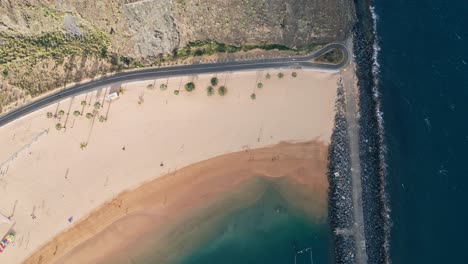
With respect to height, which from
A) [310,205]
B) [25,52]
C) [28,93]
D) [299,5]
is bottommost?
[310,205]

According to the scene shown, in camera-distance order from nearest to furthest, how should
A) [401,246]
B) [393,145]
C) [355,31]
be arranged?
Result: [401,246], [393,145], [355,31]


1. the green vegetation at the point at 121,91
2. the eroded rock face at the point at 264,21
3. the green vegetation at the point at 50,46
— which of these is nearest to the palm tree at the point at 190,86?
the eroded rock face at the point at 264,21

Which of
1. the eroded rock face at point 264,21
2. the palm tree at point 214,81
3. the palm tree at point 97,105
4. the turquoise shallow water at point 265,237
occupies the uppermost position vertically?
the eroded rock face at point 264,21

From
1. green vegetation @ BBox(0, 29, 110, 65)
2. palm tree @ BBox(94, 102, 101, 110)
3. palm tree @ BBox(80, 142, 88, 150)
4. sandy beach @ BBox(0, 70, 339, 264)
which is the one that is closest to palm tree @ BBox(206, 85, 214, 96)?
sandy beach @ BBox(0, 70, 339, 264)

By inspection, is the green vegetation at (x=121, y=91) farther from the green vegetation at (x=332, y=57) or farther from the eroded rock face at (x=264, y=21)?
the green vegetation at (x=332, y=57)

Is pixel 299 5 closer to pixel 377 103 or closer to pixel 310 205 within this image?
pixel 377 103

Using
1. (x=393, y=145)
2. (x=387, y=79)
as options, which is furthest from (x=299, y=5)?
(x=393, y=145)
